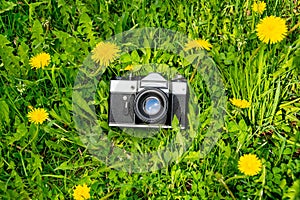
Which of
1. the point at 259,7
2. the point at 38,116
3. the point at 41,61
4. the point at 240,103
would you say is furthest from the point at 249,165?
the point at 41,61

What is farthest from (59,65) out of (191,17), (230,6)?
(230,6)

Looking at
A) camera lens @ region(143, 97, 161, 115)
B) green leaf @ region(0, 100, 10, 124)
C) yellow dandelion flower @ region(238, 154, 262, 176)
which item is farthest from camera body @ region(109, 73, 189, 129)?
green leaf @ region(0, 100, 10, 124)

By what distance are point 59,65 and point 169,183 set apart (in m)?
0.73

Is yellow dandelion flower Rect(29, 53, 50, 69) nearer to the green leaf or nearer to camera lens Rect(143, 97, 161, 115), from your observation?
the green leaf

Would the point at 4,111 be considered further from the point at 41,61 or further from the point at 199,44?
the point at 199,44

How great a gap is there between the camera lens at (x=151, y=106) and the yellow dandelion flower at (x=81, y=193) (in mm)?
357

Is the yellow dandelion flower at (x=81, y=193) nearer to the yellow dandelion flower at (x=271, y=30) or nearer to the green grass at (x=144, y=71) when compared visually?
the green grass at (x=144, y=71)

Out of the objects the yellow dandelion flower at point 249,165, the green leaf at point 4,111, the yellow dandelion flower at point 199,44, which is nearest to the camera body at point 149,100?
the yellow dandelion flower at point 199,44

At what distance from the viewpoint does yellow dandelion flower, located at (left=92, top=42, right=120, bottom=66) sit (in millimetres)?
2344

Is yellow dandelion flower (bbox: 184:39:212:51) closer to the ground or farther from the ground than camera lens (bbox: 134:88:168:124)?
farther from the ground

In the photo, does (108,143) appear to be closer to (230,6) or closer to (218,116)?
(218,116)

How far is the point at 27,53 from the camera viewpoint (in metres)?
2.40

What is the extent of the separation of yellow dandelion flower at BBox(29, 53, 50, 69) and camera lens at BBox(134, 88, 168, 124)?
453mm

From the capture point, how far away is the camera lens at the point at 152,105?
2170mm
